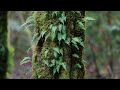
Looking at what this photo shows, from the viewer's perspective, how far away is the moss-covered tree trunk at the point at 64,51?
162 inches

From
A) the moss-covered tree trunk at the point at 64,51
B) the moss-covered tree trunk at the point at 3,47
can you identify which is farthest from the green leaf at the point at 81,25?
the moss-covered tree trunk at the point at 3,47

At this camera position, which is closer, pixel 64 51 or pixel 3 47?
pixel 64 51

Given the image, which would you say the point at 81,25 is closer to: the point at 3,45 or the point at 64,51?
the point at 64,51

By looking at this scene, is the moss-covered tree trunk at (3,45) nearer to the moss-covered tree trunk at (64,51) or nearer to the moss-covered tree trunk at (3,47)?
the moss-covered tree trunk at (3,47)

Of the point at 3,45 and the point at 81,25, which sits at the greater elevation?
the point at 81,25

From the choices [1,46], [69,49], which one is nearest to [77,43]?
[69,49]

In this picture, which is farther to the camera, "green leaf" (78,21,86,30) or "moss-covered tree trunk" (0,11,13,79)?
"moss-covered tree trunk" (0,11,13,79)

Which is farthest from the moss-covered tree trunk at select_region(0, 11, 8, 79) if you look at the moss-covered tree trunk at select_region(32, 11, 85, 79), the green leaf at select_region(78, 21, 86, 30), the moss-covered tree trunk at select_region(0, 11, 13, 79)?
the green leaf at select_region(78, 21, 86, 30)

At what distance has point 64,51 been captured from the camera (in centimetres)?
410

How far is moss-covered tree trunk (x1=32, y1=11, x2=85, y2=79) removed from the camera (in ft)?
13.5

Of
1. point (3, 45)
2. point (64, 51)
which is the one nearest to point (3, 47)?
point (3, 45)

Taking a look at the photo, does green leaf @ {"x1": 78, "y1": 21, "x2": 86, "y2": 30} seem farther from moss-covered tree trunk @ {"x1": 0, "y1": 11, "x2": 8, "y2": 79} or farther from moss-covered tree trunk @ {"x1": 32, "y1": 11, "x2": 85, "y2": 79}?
moss-covered tree trunk @ {"x1": 0, "y1": 11, "x2": 8, "y2": 79}
